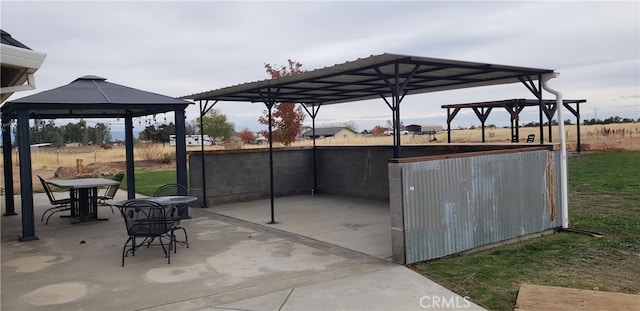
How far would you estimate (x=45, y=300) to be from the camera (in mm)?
3943

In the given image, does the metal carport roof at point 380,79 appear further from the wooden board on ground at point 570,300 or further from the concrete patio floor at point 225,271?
the wooden board on ground at point 570,300

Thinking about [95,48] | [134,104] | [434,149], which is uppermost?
[95,48]

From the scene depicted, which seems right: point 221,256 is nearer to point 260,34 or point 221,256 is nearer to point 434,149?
point 434,149

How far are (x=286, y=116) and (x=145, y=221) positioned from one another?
13.1 m

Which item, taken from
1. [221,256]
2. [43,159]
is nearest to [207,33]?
[221,256]

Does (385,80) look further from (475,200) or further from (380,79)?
(380,79)

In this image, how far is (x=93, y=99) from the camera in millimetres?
7328

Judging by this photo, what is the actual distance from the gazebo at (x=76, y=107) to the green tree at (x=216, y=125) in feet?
98.7

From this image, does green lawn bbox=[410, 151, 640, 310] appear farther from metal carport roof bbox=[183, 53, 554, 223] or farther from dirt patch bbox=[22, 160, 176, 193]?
dirt patch bbox=[22, 160, 176, 193]

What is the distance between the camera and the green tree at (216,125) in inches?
1560

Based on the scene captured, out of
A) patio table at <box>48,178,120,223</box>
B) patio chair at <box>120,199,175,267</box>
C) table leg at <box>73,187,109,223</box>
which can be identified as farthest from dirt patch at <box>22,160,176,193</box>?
patio chair at <box>120,199,175,267</box>

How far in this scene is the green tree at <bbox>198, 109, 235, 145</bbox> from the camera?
39625mm

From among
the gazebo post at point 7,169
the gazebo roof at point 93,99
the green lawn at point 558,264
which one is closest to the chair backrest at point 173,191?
the gazebo roof at point 93,99

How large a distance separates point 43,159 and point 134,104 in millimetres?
21519
